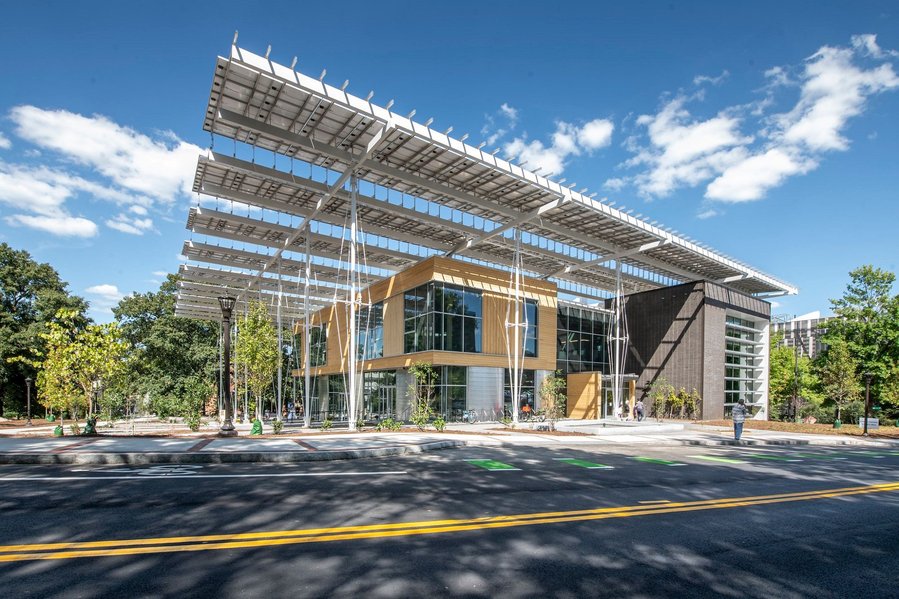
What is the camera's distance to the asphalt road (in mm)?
4422

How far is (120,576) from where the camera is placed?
4391 mm

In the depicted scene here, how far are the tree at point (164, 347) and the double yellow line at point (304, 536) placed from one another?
49.2 m

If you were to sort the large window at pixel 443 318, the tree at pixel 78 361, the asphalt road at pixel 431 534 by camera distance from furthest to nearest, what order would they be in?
the large window at pixel 443 318
the tree at pixel 78 361
the asphalt road at pixel 431 534

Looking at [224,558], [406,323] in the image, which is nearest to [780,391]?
[406,323]

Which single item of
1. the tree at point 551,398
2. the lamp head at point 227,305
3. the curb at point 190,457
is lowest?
A: the tree at point 551,398

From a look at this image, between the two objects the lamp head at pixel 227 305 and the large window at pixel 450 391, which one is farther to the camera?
the large window at pixel 450 391

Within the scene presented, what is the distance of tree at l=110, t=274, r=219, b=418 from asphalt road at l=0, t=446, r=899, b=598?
46924 mm

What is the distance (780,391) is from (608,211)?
42202 millimetres

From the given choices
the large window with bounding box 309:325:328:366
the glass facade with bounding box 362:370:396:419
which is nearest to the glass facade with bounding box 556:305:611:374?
the glass facade with bounding box 362:370:396:419

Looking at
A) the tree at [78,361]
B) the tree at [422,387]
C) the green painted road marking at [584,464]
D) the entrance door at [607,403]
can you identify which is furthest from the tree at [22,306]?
the green painted road marking at [584,464]

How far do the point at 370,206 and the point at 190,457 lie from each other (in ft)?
54.2

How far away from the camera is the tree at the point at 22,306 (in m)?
42.1

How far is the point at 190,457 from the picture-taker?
11.0m

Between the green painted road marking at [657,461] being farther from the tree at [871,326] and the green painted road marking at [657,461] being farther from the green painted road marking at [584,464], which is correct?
the tree at [871,326]
